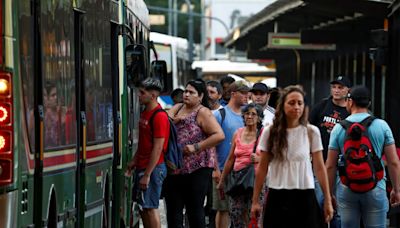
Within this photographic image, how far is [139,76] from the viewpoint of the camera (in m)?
14.0

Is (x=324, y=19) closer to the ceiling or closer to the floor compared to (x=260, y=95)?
closer to the ceiling

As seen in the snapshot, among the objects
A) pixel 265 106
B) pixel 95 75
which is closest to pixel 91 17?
pixel 95 75

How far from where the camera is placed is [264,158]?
10617 mm

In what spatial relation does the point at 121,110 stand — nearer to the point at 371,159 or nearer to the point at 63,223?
the point at 371,159

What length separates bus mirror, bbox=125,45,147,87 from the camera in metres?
13.9

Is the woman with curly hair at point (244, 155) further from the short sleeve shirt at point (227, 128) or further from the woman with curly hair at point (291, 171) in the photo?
→ the woman with curly hair at point (291, 171)

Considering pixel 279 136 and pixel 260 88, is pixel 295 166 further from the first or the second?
pixel 260 88

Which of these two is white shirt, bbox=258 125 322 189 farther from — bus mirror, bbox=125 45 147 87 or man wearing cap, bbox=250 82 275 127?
man wearing cap, bbox=250 82 275 127

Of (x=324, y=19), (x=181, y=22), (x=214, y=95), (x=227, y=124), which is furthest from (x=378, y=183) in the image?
(x=181, y=22)

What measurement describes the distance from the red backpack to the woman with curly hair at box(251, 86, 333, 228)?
1.22 m

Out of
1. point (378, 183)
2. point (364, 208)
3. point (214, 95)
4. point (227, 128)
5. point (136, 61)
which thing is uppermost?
point (136, 61)

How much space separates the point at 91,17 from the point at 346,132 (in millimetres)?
2495

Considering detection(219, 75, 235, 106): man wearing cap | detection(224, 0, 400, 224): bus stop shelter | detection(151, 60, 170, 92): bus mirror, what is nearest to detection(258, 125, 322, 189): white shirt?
detection(219, 75, 235, 106): man wearing cap

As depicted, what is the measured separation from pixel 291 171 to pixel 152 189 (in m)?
3.02
